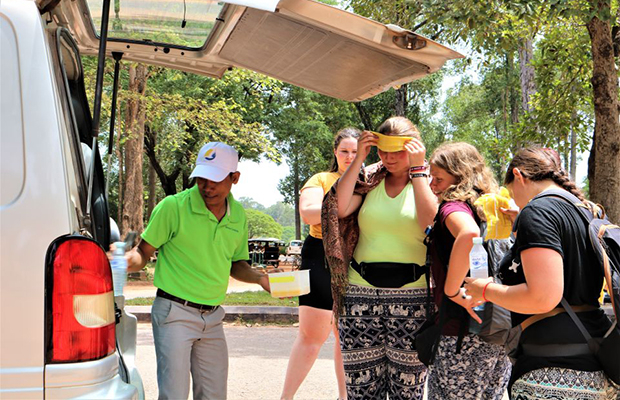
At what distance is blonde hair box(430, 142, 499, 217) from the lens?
362cm

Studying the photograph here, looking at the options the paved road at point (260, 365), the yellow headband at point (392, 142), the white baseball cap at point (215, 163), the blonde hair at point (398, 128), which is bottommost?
the paved road at point (260, 365)

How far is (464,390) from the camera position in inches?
138

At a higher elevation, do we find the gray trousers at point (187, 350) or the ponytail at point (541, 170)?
the ponytail at point (541, 170)

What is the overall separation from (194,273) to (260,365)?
3.72 metres

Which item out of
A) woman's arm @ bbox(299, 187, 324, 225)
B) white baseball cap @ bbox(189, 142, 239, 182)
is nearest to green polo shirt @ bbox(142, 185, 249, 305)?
white baseball cap @ bbox(189, 142, 239, 182)

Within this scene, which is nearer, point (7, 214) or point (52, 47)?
point (7, 214)

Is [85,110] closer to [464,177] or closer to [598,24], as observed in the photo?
[464,177]

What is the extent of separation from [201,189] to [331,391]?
299 cm

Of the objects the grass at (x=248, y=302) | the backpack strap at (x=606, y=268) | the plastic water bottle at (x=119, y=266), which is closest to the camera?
the backpack strap at (x=606, y=268)

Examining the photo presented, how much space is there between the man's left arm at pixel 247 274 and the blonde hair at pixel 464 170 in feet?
3.90

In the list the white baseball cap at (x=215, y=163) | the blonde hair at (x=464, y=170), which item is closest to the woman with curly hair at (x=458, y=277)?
the blonde hair at (x=464, y=170)

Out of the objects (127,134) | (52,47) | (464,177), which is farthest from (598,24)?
(127,134)

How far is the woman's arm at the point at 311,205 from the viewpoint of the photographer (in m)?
4.84

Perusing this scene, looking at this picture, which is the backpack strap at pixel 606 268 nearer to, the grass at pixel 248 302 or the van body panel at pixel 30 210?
the van body panel at pixel 30 210
